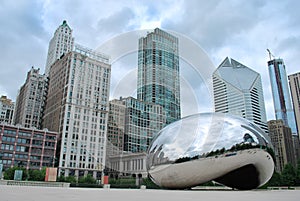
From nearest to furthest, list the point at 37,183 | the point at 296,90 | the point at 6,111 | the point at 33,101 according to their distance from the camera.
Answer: the point at 37,183
the point at 33,101
the point at 6,111
the point at 296,90

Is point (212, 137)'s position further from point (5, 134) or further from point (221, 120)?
point (5, 134)

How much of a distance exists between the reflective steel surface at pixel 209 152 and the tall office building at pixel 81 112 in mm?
61465

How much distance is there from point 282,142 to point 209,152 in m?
117

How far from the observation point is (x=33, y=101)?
10625 centimetres

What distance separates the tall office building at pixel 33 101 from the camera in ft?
339

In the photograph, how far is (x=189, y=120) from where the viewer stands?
18.2m

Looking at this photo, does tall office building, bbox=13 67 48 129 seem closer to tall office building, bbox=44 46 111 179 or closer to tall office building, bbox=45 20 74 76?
tall office building, bbox=44 46 111 179

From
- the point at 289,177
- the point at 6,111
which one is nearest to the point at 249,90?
the point at 289,177

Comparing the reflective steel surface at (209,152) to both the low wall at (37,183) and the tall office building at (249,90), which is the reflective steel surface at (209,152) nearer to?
the low wall at (37,183)

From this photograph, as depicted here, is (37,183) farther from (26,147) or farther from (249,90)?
(249,90)

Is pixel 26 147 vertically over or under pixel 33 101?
under

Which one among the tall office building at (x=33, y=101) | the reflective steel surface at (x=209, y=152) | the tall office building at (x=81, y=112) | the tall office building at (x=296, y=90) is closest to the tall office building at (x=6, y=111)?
the tall office building at (x=33, y=101)

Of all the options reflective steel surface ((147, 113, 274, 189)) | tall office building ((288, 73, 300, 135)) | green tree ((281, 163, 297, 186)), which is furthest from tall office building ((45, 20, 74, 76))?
reflective steel surface ((147, 113, 274, 189))

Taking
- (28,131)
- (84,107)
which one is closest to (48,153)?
(28,131)
